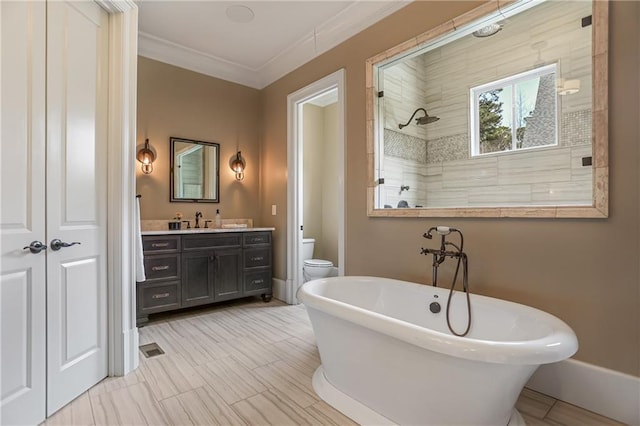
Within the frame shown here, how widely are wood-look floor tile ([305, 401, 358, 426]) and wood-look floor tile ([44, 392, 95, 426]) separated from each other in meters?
1.11

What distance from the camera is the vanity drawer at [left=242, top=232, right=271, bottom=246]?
12.0ft

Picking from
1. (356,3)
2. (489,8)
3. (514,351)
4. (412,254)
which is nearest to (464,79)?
(489,8)

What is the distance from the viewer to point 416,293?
2.20 m

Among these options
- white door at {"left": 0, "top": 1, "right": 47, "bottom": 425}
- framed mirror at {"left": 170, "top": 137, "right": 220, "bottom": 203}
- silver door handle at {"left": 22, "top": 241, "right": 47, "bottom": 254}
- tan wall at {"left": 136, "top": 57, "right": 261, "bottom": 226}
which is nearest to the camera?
white door at {"left": 0, "top": 1, "right": 47, "bottom": 425}

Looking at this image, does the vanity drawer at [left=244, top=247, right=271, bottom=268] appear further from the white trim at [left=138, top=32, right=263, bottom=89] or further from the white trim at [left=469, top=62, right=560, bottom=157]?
the white trim at [left=469, top=62, right=560, bottom=157]

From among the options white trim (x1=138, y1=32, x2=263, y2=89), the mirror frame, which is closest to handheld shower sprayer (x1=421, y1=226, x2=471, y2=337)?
the mirror frame

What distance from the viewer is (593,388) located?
172 centimetres

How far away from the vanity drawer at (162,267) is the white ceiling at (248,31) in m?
2.17

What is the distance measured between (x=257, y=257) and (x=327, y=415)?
2.27 m

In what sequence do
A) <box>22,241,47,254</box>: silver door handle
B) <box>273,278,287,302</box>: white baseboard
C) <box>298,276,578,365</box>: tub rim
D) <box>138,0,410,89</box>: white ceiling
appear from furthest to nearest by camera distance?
<box>273,278,287,302</box>: white baseboard
<box>138,0,410,89</box>: white ceiling
<box>22,241,47,254</box>: silver door handle
<box>298,276,578,365</box>: tub rim

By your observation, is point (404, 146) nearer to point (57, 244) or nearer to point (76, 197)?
point (76, 197)

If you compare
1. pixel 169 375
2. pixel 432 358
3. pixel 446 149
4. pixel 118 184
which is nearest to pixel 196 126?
pixel 118 184

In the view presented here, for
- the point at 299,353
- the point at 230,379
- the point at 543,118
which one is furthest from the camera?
the point at 543,118

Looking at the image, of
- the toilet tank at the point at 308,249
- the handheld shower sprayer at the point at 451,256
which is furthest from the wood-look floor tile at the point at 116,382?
the toilet tank at the point at 308,249
